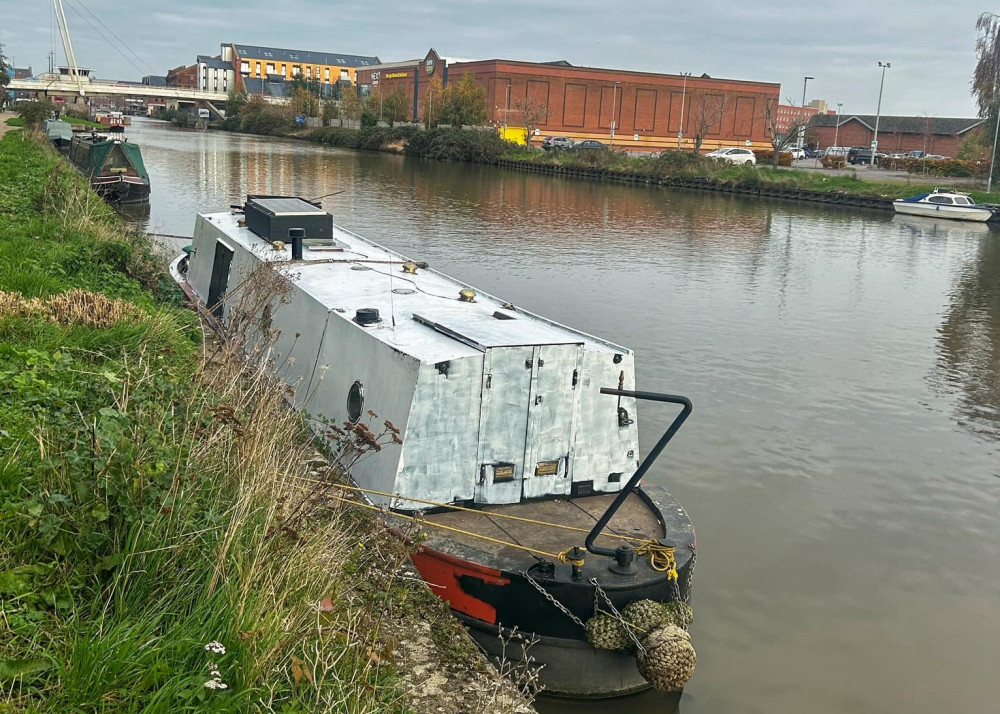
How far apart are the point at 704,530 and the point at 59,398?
747 centimetres

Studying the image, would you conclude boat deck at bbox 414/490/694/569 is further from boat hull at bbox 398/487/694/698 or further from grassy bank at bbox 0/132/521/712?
grassy bank at bbox 0/132/521/712

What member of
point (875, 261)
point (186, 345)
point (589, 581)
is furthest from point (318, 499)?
point (875, 261)

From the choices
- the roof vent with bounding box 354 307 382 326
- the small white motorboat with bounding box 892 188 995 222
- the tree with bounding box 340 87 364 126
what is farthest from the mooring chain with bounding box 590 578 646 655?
the tree with bounding box 340 87 364 126

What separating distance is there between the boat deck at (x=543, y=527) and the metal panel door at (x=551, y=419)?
0.75 ft

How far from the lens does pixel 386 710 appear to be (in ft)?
15.3

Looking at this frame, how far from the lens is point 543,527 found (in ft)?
26.6

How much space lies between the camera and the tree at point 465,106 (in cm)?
8419

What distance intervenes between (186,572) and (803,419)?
1227 centimetres

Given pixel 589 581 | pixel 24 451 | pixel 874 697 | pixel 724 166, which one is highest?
pixel 724 166

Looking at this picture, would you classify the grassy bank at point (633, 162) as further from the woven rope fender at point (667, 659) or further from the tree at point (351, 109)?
the woven rope fender at point (667, 659)

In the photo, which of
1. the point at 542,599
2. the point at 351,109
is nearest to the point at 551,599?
the point at 542,599

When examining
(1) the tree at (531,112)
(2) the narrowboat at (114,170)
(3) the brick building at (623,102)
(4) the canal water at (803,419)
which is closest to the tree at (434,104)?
(3) the brick building at (623,102)

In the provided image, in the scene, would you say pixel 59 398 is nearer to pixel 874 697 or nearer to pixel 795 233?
pixel 874 697

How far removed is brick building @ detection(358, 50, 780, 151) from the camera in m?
88.1
